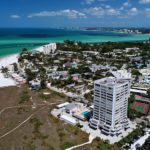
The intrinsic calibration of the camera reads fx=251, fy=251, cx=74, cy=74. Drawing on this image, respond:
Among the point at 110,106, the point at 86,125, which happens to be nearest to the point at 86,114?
the point at 86,125

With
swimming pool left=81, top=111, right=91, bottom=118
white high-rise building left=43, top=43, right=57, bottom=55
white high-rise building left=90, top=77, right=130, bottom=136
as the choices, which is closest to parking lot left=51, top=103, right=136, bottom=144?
white high-rise building left=90, top=77, right=130, bottom=136

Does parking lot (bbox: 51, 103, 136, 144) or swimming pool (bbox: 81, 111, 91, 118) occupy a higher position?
swimming pool (bbox: 81, 111, 91, 118)

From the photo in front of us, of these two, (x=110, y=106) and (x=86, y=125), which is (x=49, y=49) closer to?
(x=86, y=125)

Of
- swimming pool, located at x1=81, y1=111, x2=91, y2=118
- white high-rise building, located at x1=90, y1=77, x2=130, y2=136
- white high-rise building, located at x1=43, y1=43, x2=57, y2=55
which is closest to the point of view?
white high-rise building, located at x1=90, y1=77, x2=130, y2=136

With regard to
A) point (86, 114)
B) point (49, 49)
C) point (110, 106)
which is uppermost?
point (110, 106)

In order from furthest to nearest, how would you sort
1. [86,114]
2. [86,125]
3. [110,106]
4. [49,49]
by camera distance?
[49,49], [86,114], [86,125], [110,106]

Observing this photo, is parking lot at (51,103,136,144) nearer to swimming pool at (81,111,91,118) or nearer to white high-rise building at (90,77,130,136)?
white high-rise building at (90,77,130,136)

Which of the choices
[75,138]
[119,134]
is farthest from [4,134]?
[119,134]

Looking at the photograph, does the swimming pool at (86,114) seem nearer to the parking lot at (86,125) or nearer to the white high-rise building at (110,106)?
the parking lot at (86,125)

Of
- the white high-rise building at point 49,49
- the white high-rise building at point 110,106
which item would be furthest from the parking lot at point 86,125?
the white high-rise building at point 49,49
